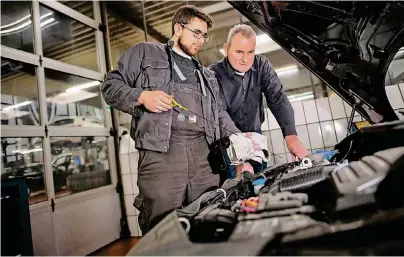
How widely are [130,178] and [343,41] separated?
2561 millimetres

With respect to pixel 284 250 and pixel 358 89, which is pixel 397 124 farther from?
pixel 358 89

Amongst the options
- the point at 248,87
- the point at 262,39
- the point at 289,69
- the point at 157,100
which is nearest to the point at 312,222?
the point at 157,100

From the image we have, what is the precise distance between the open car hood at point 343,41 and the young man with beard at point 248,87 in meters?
0.52

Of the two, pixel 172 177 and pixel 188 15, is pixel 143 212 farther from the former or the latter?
pixel 188 15

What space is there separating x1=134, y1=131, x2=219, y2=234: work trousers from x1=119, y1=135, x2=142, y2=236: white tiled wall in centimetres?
179

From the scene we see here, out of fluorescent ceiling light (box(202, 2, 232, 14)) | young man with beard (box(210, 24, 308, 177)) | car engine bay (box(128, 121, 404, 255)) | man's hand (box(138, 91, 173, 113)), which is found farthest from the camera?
fluorescent ceiling light (box(202, 2, 232, 14))

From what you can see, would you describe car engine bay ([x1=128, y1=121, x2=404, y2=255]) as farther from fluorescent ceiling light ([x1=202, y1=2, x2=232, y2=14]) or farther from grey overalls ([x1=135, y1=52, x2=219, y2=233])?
fluorescent ceiling light ([x1=202, y1=2, x2=232, y2=14])

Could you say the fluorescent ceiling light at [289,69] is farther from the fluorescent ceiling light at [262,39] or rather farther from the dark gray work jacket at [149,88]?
the dark gray work jacket at [149,88]

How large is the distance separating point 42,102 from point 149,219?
195 centimetres

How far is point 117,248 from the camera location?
2600 mm

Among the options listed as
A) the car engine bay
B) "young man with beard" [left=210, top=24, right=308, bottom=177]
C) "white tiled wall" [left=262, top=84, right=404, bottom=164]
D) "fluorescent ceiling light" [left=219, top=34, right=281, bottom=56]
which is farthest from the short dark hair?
"fluorescent ceiling light" [left=219, top=34, right=281, bottom=56]

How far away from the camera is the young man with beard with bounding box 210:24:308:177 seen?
172cm

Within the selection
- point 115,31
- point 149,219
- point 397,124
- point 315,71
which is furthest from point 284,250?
point 115,31

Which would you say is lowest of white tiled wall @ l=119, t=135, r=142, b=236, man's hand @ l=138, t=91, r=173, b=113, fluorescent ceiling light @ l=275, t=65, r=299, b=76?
white tiled wall @ l=119, t=135, r=142, b=236
